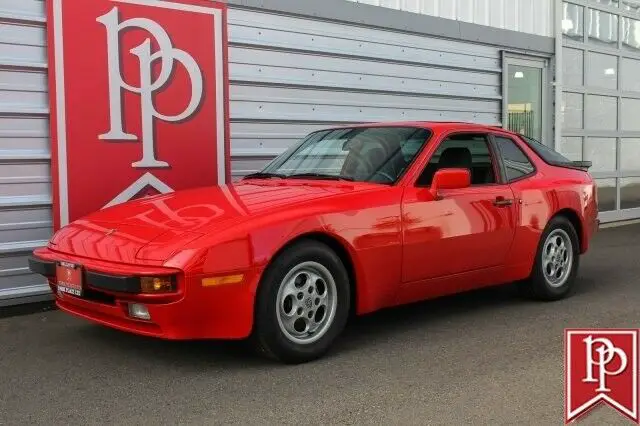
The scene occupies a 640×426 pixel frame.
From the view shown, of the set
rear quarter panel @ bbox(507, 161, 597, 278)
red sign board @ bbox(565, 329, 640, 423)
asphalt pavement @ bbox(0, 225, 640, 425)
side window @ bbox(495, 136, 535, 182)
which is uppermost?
side window @ bbox(495, 136, 535, 182)

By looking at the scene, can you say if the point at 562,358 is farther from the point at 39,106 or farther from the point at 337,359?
the point at 39,106

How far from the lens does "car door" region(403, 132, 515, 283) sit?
186 inches

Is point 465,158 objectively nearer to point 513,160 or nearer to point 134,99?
point 513,160

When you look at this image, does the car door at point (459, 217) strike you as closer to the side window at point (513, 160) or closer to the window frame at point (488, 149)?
the window frame at point (488, 149)

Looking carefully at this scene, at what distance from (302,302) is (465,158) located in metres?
1.87

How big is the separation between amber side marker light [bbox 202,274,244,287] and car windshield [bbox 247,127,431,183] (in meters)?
1.30

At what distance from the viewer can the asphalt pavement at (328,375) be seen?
3451mm

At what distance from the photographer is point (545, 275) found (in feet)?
19.2

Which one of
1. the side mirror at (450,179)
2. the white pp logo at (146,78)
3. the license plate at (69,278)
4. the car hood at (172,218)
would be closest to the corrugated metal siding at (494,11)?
the white pp logo at (146,78)

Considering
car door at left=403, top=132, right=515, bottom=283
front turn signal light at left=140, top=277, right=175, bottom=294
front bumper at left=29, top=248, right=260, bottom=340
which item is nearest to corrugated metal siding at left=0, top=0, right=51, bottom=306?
front bumper at left=29, top=248, right=260, bottom=340

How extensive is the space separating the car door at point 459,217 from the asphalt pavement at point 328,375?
0.47 meters

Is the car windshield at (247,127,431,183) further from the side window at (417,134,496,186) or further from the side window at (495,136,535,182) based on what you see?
the side window at (495,136,535,182)

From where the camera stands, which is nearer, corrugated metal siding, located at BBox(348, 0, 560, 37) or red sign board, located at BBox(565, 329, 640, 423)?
red sign board, located at BBox(565, 329, 640, 423)

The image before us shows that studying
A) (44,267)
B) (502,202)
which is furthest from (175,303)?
(502,202)
